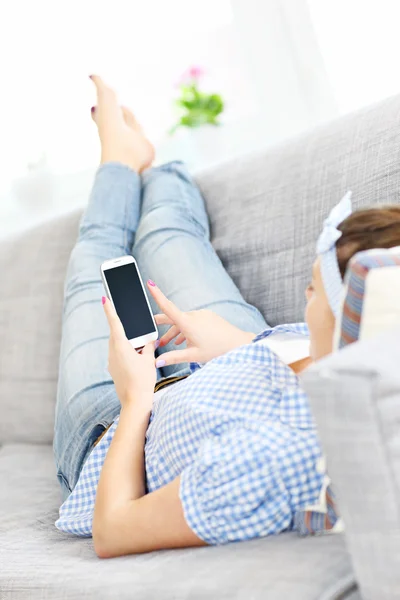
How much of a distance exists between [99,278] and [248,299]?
1.01 ft

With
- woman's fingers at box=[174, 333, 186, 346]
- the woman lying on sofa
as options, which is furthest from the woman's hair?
woman's fingers at box=[174, 333, 186, 346]

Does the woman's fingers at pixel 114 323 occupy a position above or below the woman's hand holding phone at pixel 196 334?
above

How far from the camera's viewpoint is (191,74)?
2529 millimetres

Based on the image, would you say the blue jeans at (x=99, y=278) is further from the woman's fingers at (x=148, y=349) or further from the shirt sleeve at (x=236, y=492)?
the shirt sleeve at (x=236, y=492)

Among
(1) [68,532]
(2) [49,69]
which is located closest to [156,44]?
(2) [49,69]

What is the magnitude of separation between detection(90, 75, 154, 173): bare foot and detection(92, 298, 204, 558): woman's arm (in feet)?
2.34

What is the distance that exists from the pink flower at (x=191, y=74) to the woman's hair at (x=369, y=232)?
1781 millimetres

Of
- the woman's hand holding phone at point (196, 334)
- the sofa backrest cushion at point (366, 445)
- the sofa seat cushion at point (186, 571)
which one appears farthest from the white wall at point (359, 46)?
the sofa backrest cushion at point (366, 445)

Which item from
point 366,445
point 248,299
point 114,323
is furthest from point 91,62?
point 366,445

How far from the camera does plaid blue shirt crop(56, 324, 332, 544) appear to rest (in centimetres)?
83

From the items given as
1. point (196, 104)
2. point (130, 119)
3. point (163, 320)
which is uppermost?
point (130, 119)

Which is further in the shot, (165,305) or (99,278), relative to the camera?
(99,278)

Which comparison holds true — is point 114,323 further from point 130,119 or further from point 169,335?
point 130,119

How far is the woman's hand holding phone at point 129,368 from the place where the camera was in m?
1.15
